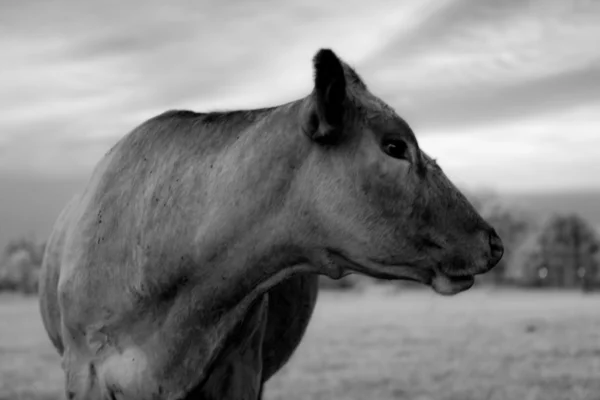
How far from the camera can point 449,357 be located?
614 inches

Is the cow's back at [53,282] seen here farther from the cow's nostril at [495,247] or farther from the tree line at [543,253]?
the tree line at [543,253]

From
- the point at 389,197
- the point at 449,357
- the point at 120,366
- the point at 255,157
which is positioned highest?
the point at 255,157

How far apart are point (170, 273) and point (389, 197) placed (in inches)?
51.5

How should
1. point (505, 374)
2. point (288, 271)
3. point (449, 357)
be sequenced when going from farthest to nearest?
point (449, 357) → point (505, 374) → point (288, 271)

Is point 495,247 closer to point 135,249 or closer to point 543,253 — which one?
point 135,249

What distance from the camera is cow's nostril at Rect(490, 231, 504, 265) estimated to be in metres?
3.82

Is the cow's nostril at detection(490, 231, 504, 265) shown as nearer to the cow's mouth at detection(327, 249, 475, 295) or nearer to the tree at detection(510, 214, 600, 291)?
the cow's mouth at detection(327, 249, 475, 295)

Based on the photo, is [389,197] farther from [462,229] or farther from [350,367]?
[350,367]

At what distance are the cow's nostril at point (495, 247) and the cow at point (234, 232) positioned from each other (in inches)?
0.4

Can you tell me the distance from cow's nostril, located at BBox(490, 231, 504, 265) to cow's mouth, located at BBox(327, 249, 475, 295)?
0.15 m

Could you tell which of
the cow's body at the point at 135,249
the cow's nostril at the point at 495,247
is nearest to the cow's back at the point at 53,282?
the cow's body at the point at 135,249

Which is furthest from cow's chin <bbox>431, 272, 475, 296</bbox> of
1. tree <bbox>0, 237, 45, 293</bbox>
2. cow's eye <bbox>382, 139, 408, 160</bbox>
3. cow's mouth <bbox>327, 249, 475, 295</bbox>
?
tree <bbox>0, 237, 45, 293</bbox>

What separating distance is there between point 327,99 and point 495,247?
43.3 inches

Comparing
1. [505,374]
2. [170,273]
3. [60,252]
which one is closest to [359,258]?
[170,273]
